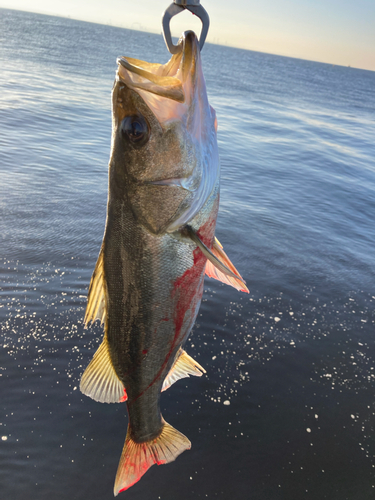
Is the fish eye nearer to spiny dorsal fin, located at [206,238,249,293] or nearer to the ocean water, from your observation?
spiny dorsal fin, located at [206,238,249,293]

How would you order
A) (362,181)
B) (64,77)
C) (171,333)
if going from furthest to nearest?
(64,77) → (362,181) → (171,333)

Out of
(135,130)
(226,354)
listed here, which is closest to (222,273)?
(135,130)

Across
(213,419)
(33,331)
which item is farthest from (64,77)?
(213,419)

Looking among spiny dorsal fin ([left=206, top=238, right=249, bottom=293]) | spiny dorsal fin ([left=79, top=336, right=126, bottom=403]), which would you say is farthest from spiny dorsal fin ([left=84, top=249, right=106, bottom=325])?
spiny dorsal fin ([left=206, top=238, right=249, bottom=293])

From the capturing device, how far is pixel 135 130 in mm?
1925

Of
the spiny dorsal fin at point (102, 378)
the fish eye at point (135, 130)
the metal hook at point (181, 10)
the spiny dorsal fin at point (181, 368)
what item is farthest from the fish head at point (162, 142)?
the spiny dorsal fin at point (181, 368)

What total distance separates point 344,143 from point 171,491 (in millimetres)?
19935

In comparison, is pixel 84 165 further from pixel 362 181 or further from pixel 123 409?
pixel 362 181

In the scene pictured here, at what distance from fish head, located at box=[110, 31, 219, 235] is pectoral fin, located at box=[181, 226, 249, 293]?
92 millimetres

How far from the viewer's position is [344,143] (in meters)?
20.2

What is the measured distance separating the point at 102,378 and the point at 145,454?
699 mm

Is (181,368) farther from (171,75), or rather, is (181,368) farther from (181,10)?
(181,10)

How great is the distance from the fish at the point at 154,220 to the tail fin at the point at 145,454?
0.47 metres

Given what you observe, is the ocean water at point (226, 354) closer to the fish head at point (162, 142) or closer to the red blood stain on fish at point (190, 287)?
the red blood stain on fish at point (190, 287)
